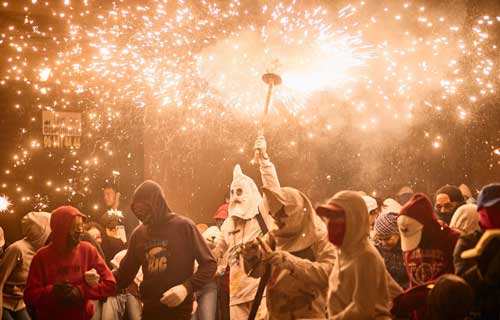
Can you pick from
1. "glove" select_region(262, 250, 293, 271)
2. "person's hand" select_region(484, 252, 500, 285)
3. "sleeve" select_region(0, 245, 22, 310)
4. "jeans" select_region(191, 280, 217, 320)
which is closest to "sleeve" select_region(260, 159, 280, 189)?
"jeans" select_region(191, 280, 217, 320)

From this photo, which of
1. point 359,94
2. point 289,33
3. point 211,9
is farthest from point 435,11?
point 211,9

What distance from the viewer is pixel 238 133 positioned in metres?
13.1

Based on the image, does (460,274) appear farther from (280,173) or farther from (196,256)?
(280,173)

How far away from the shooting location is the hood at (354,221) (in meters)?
4.31

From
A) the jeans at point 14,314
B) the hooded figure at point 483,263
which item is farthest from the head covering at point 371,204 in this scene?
the jeans at point 14,314

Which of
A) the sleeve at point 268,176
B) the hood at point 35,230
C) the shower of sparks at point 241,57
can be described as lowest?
the hood at point 35,230

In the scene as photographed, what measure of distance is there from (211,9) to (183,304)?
6707 mm

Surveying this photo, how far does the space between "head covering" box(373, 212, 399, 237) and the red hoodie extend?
3.14m

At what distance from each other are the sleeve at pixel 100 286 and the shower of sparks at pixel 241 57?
19.1ft

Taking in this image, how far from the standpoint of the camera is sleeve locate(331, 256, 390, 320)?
13.0ft

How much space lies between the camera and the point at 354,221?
4.35m

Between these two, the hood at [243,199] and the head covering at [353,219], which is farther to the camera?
the hood at [243,199]

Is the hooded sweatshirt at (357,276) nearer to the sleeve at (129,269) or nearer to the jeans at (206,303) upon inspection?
the sleeve at (129,269)

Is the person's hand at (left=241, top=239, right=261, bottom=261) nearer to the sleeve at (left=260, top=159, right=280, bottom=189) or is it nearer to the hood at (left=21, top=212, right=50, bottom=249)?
the sleeve at (left=260, top=159, right=280, bottom=189)
